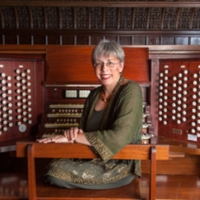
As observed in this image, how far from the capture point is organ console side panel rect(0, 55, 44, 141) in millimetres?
2941

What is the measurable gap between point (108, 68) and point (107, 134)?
0.56m

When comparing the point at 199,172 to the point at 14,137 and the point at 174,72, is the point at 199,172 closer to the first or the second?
the point at 174,72

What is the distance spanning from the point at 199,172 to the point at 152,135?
2.04ft

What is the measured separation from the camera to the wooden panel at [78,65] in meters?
3.23

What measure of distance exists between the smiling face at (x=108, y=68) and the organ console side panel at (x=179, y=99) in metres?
1.05

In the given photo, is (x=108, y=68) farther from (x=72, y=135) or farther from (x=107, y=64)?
(x=72, y=135)

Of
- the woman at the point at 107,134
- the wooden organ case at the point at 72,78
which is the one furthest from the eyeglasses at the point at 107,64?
the wooden organ case at the point at 72,78

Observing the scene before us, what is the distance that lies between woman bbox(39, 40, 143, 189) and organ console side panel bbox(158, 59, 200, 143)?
1021 millimetres

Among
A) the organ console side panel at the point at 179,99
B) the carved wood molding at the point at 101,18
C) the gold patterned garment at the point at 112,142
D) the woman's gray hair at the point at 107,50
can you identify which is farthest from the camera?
the carved wood molding at the point at 101,18

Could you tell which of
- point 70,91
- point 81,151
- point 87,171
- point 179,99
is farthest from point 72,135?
point 179,99

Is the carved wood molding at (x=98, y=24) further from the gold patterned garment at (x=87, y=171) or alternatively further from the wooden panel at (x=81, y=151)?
the wooden panel at (x=81, y=151)

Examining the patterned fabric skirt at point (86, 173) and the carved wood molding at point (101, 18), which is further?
the carved wood molding at point (101, 18)

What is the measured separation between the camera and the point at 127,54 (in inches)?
131

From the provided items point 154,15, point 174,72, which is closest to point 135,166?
point 174,72
